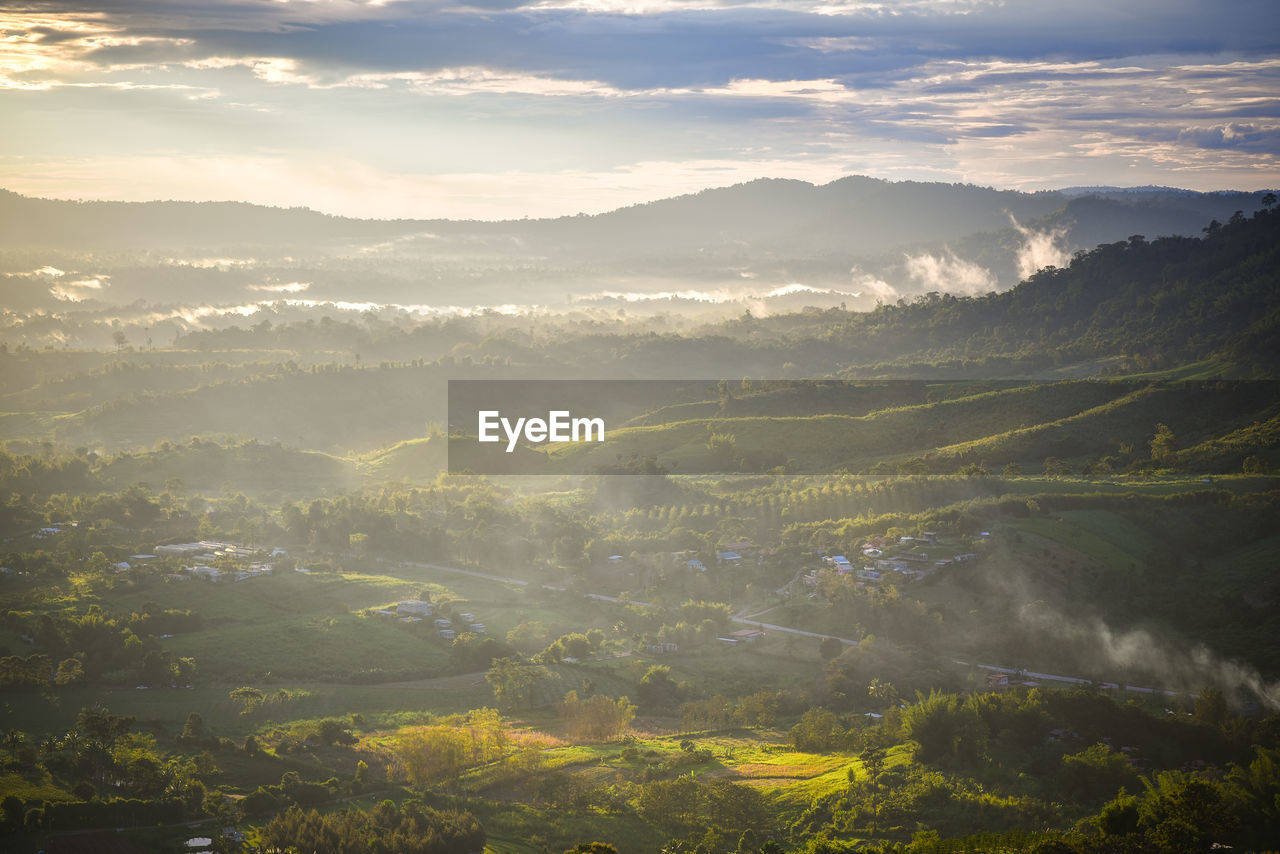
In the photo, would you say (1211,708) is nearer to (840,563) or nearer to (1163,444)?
(840,563)

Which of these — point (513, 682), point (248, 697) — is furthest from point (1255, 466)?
point (248, 697)

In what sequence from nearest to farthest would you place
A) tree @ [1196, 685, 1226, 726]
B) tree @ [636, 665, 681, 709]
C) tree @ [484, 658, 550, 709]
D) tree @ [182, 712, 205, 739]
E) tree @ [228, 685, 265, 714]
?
tree @ [1196, 685, 1226, 726] < tree @ [182, 712, 205, 739] < tree @ [228, 685, 265, 714] < tree @ [484, 658, 550, 709] < tree @ [636, 665, 681, 709]

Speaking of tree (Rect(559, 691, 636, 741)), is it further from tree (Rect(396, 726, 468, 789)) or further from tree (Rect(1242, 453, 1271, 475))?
tree (Rect(1242, 453, 1271, 475))

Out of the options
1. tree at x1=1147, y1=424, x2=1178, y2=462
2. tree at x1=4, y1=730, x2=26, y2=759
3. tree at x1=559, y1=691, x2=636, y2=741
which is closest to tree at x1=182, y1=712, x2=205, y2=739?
tree at x1=4, y1=730, x2=26, y2=759

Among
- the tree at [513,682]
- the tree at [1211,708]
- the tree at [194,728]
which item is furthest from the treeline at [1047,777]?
the tree at [194,728]

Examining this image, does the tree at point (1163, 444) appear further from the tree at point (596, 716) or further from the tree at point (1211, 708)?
the tree at point (596, 716)

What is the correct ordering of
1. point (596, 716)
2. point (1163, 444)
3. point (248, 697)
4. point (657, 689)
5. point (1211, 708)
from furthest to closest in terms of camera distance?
point (1163, 444) → point (657, 689) → point (248, 697) → point (596, 716) → point (1211, 708)

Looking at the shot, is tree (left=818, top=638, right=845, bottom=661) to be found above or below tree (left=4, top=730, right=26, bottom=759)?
below

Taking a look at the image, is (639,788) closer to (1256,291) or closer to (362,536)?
(362,536)

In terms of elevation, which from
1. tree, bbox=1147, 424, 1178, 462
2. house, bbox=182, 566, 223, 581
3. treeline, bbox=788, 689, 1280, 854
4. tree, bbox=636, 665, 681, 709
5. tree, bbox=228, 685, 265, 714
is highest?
tree, bbox=1147, 424, 1178, 462

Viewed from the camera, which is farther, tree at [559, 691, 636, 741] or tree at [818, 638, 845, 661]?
tree at [818, 638, 845, 661]

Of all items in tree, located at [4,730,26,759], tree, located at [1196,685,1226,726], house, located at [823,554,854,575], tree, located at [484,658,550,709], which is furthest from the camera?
house, located at [823,554,854,575]
